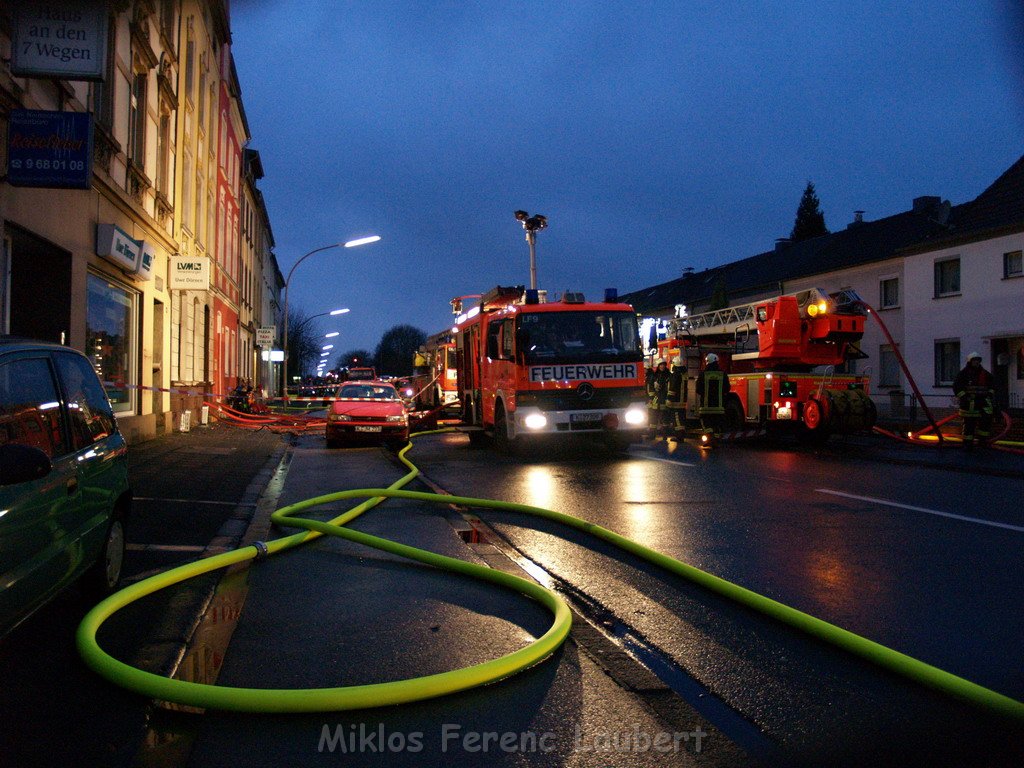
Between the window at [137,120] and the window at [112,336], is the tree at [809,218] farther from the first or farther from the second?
the window at [112,336]

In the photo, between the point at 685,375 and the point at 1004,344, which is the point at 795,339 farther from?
the point at 1004,344

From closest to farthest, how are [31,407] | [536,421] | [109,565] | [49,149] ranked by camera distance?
1. [31,407]
2. [109,565]
3. [49,149]
4. [536,421]

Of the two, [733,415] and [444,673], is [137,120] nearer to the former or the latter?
[733,415]

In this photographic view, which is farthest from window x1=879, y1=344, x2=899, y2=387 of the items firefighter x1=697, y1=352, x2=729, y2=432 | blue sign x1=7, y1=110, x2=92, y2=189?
blue sign x1=7, y1=110, x2=92, y2=189

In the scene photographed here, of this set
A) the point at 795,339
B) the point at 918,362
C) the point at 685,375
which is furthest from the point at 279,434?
the point at 918,362

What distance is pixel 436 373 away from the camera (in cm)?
2766

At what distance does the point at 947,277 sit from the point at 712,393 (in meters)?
18.6

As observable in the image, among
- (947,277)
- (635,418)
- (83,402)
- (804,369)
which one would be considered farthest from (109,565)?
(947,277)

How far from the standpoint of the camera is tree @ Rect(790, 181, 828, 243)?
2830 inches

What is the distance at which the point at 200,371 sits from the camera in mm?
26812

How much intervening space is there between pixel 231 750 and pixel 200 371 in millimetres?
25290

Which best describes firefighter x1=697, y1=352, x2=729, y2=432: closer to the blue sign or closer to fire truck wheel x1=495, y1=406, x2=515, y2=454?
fire truck wheel x1=495, y1=406, x2=515, y2=454

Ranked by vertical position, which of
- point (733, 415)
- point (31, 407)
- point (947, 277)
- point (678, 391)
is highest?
point (947, 277)

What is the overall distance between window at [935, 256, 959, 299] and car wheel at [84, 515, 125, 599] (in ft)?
108
